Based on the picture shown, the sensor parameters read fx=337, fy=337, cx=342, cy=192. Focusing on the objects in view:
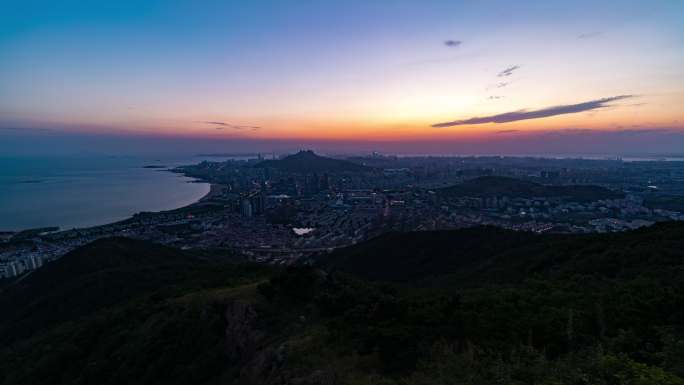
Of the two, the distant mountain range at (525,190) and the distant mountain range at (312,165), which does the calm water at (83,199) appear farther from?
the distant mountain range at (525,190)

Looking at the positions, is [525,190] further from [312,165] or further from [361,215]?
[312,165]

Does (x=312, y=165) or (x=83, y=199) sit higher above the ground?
(x=312, y=165)

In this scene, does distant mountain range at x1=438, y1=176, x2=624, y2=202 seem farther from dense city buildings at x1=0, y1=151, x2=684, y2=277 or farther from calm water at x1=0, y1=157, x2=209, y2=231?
calm water at x1=0, y1=157, x2=209, y2=231

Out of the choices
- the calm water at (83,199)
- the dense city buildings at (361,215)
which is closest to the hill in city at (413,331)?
the dense city buildings at (361,215)

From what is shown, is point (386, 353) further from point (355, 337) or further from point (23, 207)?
point (23, 207)

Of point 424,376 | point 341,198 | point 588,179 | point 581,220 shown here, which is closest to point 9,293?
point 424,376

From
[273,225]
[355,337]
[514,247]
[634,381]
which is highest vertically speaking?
[634,381]

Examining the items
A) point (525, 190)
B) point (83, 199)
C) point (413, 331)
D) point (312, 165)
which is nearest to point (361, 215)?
point (525, 190)
